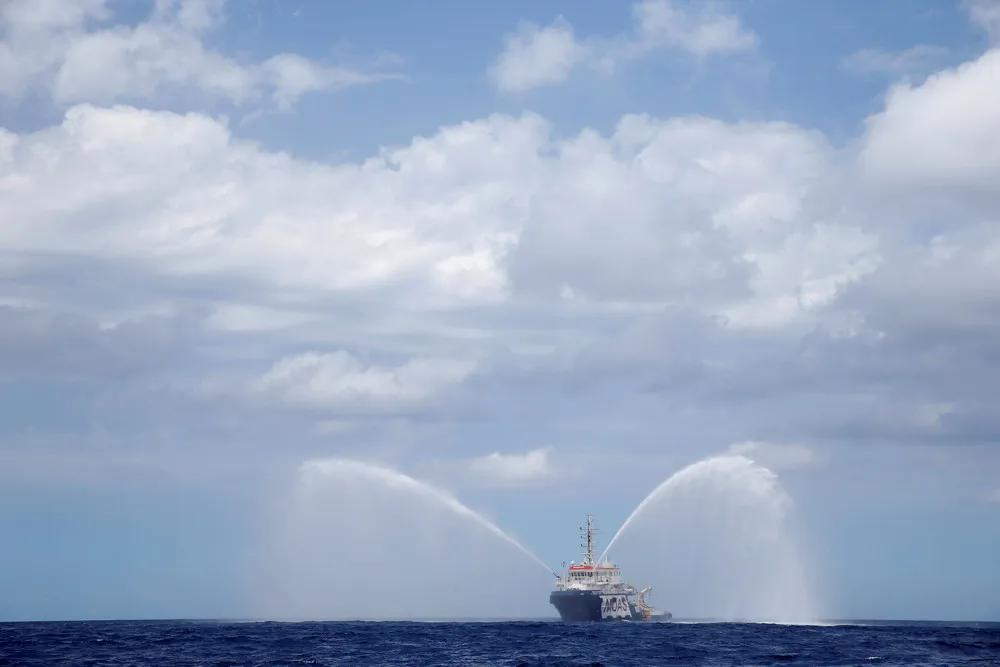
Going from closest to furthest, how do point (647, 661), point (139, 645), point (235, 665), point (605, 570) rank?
point (235, 665)
point (647, 661)
point (139, 645)
point (605, 570)

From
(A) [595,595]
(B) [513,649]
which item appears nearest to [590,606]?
(A) [595,595]

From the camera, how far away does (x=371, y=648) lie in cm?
7738

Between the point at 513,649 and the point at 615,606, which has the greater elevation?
the point at 615,606

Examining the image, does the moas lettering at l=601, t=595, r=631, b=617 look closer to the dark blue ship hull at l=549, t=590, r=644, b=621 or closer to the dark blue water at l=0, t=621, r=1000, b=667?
the dark blue ship hull at l=549, t=590, r=644, b=621

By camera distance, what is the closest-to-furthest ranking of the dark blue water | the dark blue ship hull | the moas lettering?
1. the dark blue water
2. the dark blue ship hull
3. the moas lettering

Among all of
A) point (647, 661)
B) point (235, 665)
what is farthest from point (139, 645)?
point (647, 661)

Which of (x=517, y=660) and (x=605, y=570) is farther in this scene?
(x=605, y=570)

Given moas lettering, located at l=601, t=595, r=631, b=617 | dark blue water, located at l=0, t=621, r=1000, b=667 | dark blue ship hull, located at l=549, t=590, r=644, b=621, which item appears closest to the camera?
dark blue water, located at l=0, t=621, r=1000, b=667

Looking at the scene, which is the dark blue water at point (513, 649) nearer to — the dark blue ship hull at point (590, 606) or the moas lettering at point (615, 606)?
the dark blue ship hull at point (590, 606)

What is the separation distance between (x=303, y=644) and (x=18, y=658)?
821 inches

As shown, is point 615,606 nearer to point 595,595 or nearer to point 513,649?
point 595,595

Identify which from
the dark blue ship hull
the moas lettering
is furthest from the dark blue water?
the moas lettering

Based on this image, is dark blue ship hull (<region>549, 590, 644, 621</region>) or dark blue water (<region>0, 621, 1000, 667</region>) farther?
dark blue ship hull (<region>549, 590, 644, 621</region>)

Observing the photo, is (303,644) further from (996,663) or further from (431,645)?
(996,663)
